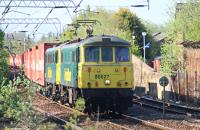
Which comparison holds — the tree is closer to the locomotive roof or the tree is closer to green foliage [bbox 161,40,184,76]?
green foliage [bbox 161,40,184,76]

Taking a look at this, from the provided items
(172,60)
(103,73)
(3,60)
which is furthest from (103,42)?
(172,60)

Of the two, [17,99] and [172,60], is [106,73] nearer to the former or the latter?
[17,99]

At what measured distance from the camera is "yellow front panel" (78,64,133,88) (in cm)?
2034

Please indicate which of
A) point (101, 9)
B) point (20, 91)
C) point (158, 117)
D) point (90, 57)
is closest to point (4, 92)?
point (20, 91)

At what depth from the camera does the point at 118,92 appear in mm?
20469

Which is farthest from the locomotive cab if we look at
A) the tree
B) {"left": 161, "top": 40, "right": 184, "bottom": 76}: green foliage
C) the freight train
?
the tree

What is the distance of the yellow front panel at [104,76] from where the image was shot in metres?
20.3

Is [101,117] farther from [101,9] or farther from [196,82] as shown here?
[101,9]

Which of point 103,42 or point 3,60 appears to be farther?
point 3,60

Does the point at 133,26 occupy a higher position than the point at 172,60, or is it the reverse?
the point at 133,26

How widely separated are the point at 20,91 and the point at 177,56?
21.1 m

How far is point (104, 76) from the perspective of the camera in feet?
67.1

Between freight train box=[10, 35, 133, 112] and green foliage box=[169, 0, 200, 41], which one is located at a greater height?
green foliage box=[169, 0, 200, 41]

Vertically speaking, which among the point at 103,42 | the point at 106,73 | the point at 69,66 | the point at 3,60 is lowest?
the point at 106,73
